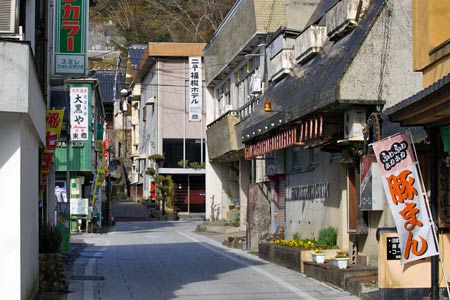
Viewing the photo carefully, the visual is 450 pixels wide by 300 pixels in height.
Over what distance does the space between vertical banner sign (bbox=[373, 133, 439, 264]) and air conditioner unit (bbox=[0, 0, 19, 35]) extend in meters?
5.61

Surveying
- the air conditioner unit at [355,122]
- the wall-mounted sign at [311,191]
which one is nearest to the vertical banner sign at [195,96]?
the wall-mounted sign at [311,191]

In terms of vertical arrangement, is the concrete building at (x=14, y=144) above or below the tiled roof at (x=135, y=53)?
below

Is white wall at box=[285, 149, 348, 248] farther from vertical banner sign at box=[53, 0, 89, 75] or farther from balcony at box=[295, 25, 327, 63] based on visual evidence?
vertical banner sign at box=[53, 0, 89, 75]

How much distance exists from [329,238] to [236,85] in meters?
16.6

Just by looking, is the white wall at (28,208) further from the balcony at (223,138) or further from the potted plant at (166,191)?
the potted plant at (166,191)

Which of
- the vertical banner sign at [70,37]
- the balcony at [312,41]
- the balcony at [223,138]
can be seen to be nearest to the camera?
the vertical banner sign at [70,37]

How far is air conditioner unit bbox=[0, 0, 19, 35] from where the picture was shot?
10.9 m

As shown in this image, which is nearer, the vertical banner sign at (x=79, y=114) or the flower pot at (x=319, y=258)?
the flower pot at (x=319, y=258)

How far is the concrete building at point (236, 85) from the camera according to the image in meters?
28.7

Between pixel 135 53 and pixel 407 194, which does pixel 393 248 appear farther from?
pixel 135 53

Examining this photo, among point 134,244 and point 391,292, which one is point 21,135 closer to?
point 391,292

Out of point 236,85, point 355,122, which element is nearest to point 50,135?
point 355,122

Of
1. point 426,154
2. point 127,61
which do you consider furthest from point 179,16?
point 426,154

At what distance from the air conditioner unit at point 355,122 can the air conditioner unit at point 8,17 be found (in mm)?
8290
